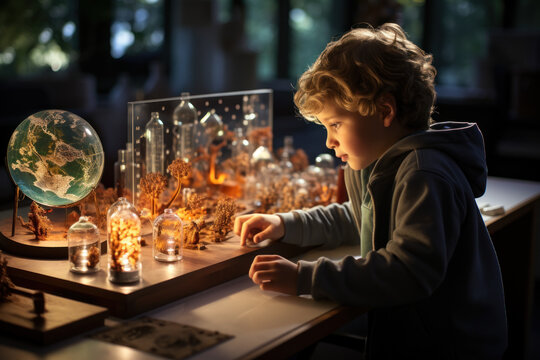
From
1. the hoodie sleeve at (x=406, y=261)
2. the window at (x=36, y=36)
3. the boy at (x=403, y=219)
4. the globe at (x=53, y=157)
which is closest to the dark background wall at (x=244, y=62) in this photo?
the window at (x=36, y=36)

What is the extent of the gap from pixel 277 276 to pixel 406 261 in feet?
0.99

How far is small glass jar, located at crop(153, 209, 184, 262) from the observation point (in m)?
1.73

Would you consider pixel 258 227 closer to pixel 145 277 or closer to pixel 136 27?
pixel 145 277

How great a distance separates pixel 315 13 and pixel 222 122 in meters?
7.89

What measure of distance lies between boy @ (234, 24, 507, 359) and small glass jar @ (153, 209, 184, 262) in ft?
0.78

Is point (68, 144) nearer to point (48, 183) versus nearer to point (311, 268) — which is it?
point (48, 183)

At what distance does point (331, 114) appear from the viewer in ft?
5.70

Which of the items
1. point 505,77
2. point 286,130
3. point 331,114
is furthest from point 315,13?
point 331,114

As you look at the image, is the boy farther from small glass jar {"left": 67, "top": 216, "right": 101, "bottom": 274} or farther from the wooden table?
small glass jar {"left": 67, "top": 216, "right": 101, "bottom": 274}

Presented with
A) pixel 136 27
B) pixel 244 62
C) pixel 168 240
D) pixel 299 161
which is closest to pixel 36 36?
pixel 136 27

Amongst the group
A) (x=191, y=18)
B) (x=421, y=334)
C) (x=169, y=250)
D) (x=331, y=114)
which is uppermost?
(x=191, y=18)

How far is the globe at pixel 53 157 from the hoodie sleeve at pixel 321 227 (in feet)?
1.86

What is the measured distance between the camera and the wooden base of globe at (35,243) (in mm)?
1724

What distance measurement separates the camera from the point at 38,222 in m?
1.82
